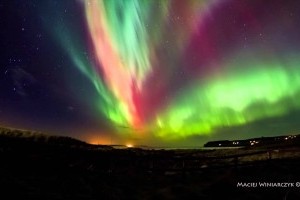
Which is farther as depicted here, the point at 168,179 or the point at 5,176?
the point at 168,179

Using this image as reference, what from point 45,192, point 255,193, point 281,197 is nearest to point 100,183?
point 45,192

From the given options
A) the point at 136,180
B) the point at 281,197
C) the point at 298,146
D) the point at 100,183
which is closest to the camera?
the point at 281,197

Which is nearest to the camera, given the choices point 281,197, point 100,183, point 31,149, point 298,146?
point 281,197

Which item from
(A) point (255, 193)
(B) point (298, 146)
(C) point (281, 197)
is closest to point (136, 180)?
(A) point (255, 193)

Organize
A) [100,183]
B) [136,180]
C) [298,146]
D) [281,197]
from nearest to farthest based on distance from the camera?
[281,197] < [100,183] < [136,180] < [298,146]

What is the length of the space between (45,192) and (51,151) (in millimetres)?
8830

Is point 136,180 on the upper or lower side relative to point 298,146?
lower

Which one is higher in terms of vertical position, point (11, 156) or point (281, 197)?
point (11, 156)

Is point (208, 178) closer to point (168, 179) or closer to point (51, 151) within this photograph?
point (168, 179)

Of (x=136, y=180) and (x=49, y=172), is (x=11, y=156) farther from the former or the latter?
(x=136, y=180)

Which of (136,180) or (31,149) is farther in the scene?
(31,149)

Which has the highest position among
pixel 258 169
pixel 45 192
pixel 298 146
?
pixel 298 146

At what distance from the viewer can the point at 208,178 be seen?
707 inches

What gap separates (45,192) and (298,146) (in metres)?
23.0
